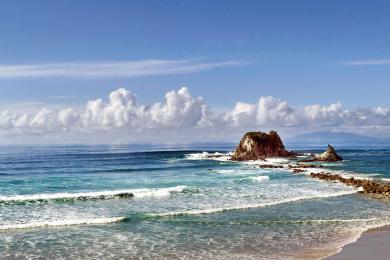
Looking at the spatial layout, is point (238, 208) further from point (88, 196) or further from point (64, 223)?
point (88, 196)

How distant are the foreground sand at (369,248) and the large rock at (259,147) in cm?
7826

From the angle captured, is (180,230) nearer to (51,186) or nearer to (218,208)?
(218,208)

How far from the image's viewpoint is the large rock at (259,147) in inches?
4145

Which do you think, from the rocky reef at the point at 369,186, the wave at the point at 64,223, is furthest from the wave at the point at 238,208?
the rocky reef at the point at 369,186

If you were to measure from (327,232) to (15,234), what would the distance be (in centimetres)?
1860

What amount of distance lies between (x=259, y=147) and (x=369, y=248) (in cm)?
8465

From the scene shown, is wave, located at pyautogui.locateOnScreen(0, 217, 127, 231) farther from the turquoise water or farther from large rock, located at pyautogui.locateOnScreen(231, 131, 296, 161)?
large rock, located at pyautogui.locateOnScreen(231, 131, 296, 161)

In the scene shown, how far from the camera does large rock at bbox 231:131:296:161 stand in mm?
105287

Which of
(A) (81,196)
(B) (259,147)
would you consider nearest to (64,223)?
(A) (81,196)

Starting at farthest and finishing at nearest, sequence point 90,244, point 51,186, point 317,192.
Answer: point 51,186 < point 317,192 < point 90,244

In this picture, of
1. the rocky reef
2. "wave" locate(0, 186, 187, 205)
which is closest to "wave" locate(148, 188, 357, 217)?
the rocky reef

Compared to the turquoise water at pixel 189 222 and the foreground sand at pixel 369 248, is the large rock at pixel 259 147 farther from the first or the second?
the foreground sand at pixel 369 248

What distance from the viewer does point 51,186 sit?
5462 centimetres

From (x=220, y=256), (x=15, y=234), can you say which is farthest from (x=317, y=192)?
(x=15, y=234)
